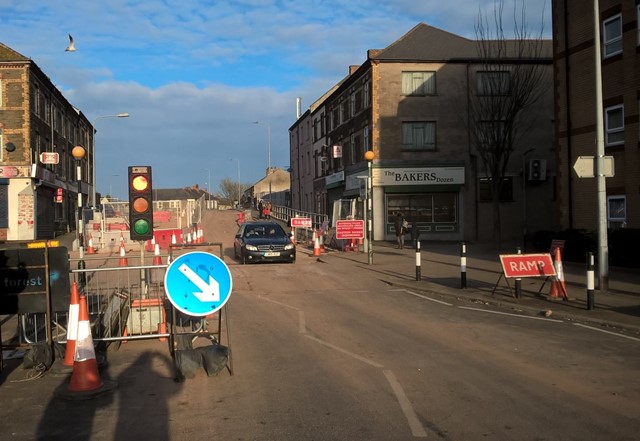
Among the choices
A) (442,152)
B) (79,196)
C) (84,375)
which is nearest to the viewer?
(84,375)

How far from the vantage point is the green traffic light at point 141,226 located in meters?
9.36

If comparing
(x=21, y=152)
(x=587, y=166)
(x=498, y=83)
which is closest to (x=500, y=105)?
(x=498, y=83)

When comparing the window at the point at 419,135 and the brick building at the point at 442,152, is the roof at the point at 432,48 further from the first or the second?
the window at the point at 419,135

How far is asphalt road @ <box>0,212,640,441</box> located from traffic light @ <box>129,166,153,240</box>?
169 cm

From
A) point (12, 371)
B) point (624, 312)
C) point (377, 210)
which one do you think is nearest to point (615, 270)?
point (624, 312)

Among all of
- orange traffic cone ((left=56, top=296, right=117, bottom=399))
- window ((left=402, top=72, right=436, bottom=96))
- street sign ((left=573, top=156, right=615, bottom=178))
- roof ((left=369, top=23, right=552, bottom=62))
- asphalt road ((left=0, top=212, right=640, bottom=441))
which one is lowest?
asphalt road ((left=0, top=212, right=640, bottom=441))

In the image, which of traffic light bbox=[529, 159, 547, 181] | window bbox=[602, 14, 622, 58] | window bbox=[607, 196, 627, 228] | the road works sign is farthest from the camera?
traffic light bbox=[529, 159, 547, 181]

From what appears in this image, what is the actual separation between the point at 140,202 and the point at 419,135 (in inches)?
1091

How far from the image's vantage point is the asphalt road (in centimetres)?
527

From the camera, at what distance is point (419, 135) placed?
116ft

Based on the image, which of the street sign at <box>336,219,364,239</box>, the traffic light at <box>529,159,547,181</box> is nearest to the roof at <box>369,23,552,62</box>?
the traffic light at <box>529,159,547,181</box>

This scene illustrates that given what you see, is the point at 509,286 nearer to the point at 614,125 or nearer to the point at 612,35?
the point at 614,125

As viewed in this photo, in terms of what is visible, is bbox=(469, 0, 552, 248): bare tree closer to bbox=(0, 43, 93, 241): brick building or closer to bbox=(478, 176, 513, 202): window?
bbox=(478, 176, 513, 202): window

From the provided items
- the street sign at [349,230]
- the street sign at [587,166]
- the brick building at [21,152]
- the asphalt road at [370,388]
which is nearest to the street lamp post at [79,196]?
the asphalt road at [370,388]
